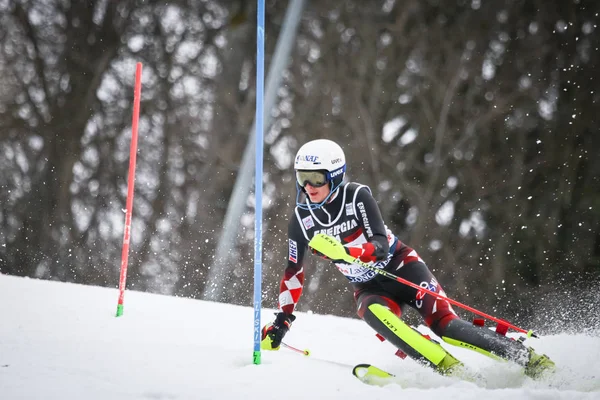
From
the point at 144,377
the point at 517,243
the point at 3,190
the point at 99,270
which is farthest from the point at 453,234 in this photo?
the point at 144,377

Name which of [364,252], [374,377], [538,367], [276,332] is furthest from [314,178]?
[538,367]

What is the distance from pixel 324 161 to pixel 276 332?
112 cm

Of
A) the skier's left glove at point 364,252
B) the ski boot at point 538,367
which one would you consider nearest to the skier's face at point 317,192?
the skier's left glove at point 364,252

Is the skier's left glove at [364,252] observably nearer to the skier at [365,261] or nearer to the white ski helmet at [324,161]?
the skier at [365,261]

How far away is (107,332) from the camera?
3.95 metres

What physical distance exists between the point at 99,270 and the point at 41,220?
6.85ft

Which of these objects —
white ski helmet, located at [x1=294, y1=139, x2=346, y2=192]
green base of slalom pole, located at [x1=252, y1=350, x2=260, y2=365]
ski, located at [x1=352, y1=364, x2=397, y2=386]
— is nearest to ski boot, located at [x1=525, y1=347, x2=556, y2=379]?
ski, located at [x1=352, y1=364, x2=397, y2=386]

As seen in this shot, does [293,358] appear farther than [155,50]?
No

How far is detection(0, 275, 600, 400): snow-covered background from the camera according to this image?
2721mm

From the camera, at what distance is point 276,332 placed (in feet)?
12.8

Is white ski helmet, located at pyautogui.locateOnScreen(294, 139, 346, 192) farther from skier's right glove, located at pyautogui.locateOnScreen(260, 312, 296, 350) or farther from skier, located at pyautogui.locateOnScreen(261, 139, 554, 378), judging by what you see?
skier's right glove, located at pyautogui.locateOnScreen(260, 312, 296, 350)

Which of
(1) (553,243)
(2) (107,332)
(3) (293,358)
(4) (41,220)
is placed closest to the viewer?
(3) (293,358)

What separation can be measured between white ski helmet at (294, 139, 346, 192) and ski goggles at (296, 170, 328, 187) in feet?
0.07

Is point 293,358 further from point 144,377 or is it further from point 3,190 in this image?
point 3,190
